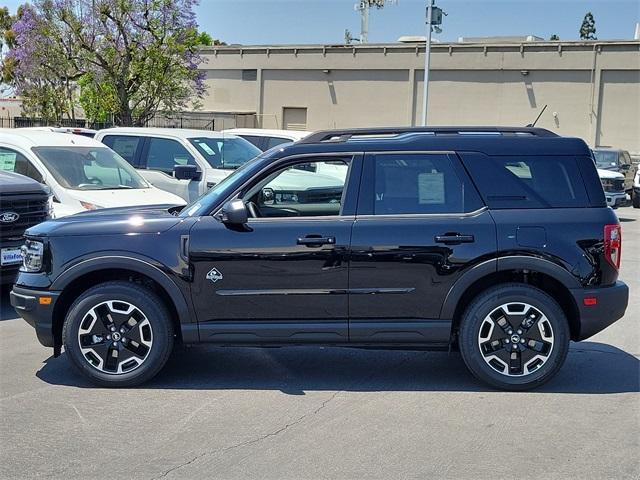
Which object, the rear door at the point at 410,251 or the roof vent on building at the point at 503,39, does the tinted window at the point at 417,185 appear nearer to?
the rear door at the point at 410,251

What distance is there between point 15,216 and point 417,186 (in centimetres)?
479

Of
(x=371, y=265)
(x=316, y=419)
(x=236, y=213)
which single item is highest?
(x=236, y=213)

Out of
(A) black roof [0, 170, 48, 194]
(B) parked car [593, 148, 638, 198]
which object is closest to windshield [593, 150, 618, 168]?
(B) parked car [593, 148, 638, 198]

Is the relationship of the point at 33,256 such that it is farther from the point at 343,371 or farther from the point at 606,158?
the point at 606,158

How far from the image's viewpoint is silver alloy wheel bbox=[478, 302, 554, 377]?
19.2ft

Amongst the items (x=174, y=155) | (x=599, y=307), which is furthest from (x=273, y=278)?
(x=174, y=155)

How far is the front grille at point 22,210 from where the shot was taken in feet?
28.0

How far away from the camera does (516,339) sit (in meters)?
5.88

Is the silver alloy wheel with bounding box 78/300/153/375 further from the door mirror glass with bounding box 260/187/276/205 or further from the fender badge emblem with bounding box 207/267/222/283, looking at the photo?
the door mirror glass with bounding box 260/187/276/205

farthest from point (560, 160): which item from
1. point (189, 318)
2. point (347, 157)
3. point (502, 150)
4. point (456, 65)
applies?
point (456, 65)

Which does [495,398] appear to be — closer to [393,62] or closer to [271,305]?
[271,305]

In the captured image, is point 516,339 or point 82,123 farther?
point 82,123

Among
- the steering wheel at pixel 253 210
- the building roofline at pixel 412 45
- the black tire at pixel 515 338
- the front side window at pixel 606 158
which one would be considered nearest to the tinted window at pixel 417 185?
the black tire at pixel 515 338

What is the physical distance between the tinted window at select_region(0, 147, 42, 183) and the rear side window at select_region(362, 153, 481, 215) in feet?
20.7
